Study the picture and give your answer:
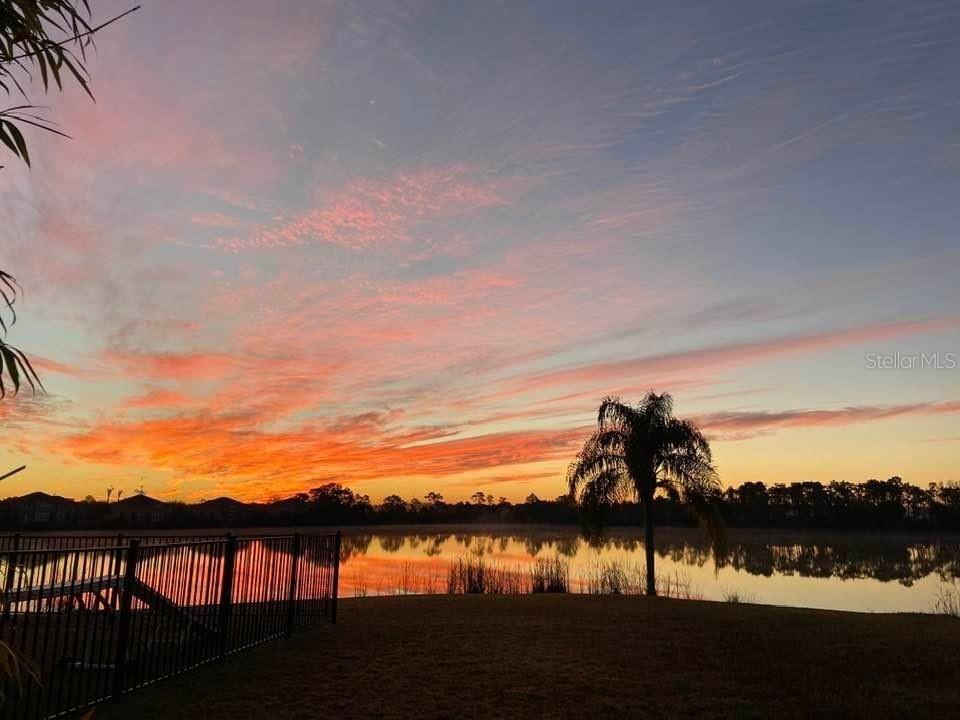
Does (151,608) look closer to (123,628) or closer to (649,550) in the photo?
(123,628)

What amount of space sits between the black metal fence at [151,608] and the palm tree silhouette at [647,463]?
36.1ft

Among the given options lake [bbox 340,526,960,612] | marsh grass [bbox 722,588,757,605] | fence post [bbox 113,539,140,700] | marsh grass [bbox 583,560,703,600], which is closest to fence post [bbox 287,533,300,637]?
fence post [bbox 113,539,140,700]

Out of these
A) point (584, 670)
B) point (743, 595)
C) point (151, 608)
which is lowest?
point (743, 595)

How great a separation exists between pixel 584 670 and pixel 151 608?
6.69 metres

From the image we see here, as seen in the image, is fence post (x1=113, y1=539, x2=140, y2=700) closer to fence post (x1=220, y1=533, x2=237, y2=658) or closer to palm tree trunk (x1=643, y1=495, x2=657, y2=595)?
fence post (x1=220, y1=533, x2=237, y2=658)

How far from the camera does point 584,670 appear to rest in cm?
923

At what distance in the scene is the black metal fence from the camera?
736cm

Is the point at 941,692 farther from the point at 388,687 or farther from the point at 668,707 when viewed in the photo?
the point at 388,687

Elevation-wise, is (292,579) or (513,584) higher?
(292,579)

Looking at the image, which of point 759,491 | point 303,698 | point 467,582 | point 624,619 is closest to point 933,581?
point 467,582

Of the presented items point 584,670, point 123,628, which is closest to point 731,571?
point 584,670

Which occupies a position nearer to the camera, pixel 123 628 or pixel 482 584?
pixel 123 628

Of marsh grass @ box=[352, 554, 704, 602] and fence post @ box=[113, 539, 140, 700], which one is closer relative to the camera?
fence post @ box=[113, 539, 140, 700]

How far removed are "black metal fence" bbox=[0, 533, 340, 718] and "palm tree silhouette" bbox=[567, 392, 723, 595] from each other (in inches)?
433
